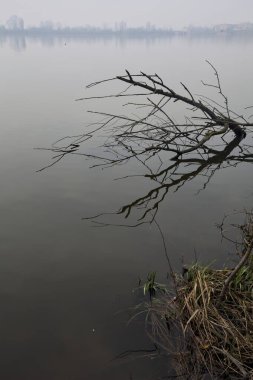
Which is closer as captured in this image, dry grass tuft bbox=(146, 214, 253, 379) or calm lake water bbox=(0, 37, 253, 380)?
dry grass tuft bbox=(146, 214, 253, 379)

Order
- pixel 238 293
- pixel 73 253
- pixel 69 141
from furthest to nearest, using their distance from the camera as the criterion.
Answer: pixel 69 141, pixel 73 253, pixel 238 293

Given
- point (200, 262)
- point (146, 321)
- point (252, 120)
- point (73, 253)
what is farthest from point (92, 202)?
point (252, 120)

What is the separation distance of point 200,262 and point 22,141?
8709 millimetres

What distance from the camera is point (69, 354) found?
4551mm

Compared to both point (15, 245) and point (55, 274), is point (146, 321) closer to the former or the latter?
point (55, 274)

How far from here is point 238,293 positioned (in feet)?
16.3

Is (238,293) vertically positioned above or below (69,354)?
above

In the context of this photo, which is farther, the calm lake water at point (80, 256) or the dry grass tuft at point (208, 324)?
the calm lake water at point (80, 256)

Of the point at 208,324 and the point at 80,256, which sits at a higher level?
the point at 208,324

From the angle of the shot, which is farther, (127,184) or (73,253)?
(127,184)

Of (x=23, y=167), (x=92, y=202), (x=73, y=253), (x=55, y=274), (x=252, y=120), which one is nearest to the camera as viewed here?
(x=55, y=274)

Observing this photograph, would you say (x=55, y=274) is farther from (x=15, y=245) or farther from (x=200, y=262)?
(x=200, y=262)

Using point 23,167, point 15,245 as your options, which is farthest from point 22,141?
point 15,245

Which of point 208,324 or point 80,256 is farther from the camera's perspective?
point 80,256
